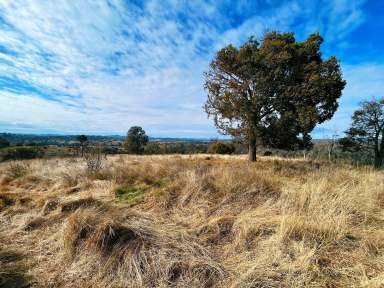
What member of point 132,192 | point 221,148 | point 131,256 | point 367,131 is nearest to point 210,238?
point 131,256

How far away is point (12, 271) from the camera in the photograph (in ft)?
9.18

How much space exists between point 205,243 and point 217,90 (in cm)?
1284

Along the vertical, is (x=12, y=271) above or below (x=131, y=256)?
below

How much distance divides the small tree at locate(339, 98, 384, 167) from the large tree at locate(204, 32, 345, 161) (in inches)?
341

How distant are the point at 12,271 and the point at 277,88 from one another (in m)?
13.8

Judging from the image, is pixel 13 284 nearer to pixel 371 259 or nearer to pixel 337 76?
pixel 371 259

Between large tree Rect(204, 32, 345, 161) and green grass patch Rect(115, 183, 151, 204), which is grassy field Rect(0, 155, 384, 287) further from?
large tree Rect(204, 32, 345, 161)

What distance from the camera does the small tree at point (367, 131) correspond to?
767 inches

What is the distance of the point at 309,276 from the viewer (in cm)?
226

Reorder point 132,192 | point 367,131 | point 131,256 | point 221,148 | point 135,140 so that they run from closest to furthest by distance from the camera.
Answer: point 131,256 → point 132,192 → point 367,131 → point 221,148 → point 135,140

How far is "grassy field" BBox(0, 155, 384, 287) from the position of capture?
242cm

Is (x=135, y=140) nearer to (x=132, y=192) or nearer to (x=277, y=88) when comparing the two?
(x=277, y=88)

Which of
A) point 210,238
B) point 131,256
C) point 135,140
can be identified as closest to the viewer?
point 131,256

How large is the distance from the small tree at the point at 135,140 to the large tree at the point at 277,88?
3585 cm
